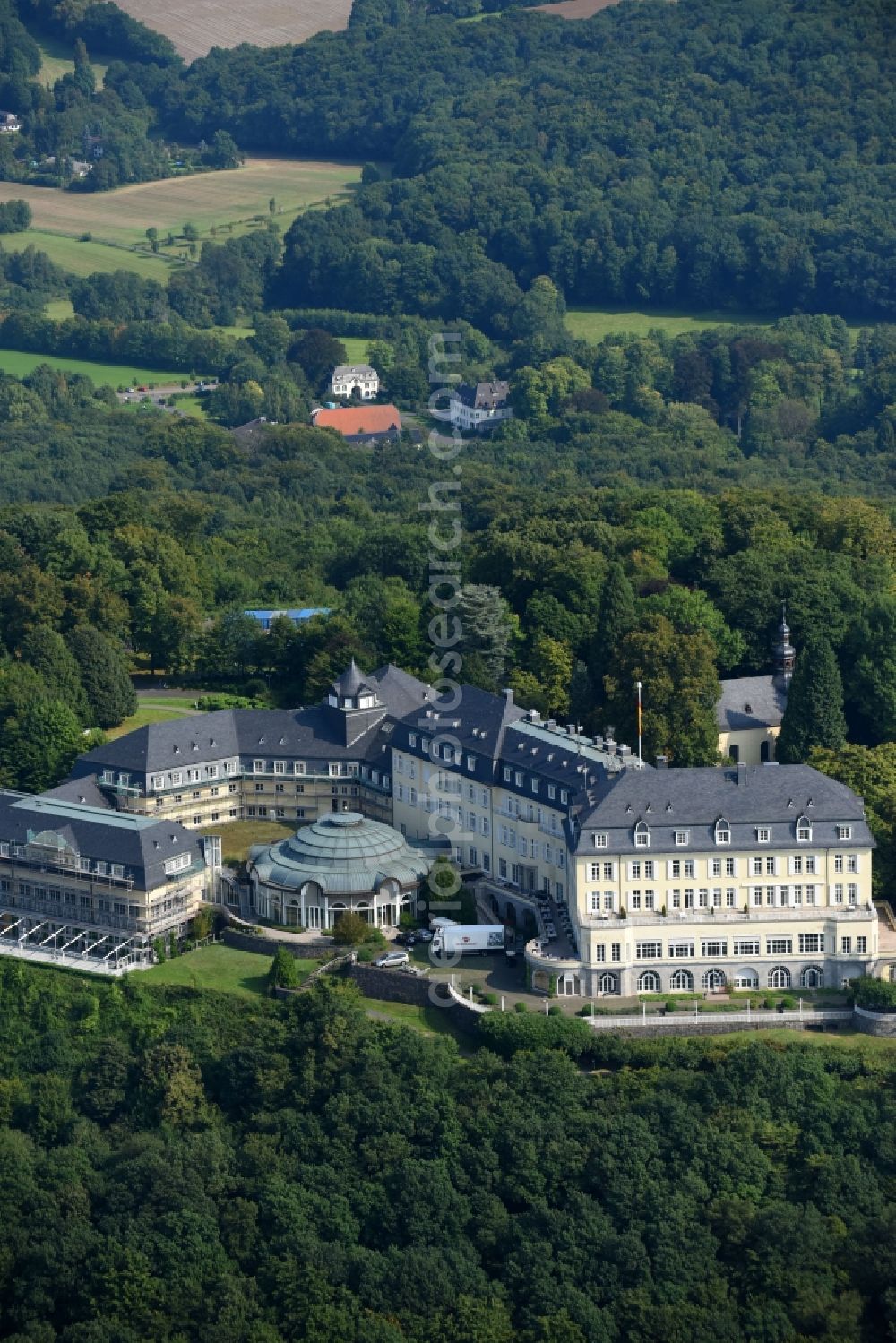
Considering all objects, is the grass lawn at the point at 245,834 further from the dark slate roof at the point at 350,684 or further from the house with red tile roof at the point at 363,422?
the house with red tile roof at the point at 363,422

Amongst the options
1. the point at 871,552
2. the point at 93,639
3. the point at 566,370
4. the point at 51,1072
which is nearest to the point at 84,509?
the point at 93,639

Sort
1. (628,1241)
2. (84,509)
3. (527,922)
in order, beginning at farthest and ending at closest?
(84,509) → (527,922) → (628,1241)

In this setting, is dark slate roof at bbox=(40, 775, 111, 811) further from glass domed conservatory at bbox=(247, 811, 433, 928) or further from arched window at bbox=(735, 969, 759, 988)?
arched window at bbox=(735, 969, 759, 988)

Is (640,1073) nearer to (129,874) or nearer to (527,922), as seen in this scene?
(527,922)

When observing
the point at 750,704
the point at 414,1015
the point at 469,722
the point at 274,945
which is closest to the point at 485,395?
the point at 750,704

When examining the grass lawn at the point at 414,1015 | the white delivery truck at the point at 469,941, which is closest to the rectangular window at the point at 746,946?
the white delivery truck at the point at 469,941
